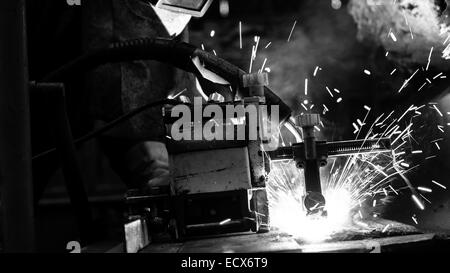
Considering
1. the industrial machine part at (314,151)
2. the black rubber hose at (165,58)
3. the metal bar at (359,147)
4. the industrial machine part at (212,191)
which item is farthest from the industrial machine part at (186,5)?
the metal bar at (359,147)

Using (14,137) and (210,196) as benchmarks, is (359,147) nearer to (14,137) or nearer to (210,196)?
(210,196)

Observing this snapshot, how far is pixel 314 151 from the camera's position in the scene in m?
1.42

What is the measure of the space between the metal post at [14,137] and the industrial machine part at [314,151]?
87 cm

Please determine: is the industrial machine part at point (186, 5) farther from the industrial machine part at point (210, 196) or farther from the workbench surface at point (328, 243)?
the workbench surface at point (328, 243)

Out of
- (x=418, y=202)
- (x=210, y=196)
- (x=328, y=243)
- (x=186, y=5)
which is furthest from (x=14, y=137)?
(x=418, y=202)

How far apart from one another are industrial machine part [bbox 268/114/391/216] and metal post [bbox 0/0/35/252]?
2.85ft

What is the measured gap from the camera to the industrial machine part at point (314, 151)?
1389 mm

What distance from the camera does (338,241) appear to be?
1.22 m

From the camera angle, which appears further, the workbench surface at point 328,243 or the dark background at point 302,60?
the dark background at point 302,60

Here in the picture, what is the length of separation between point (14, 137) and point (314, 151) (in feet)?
3.13

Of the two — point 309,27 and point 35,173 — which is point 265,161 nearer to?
point 35,173

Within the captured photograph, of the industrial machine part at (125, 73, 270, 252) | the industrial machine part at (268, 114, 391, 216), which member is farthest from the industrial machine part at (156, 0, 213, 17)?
the industrial machine part at (268, 114, 391, 216)

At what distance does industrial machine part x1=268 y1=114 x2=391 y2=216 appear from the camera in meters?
1.39
